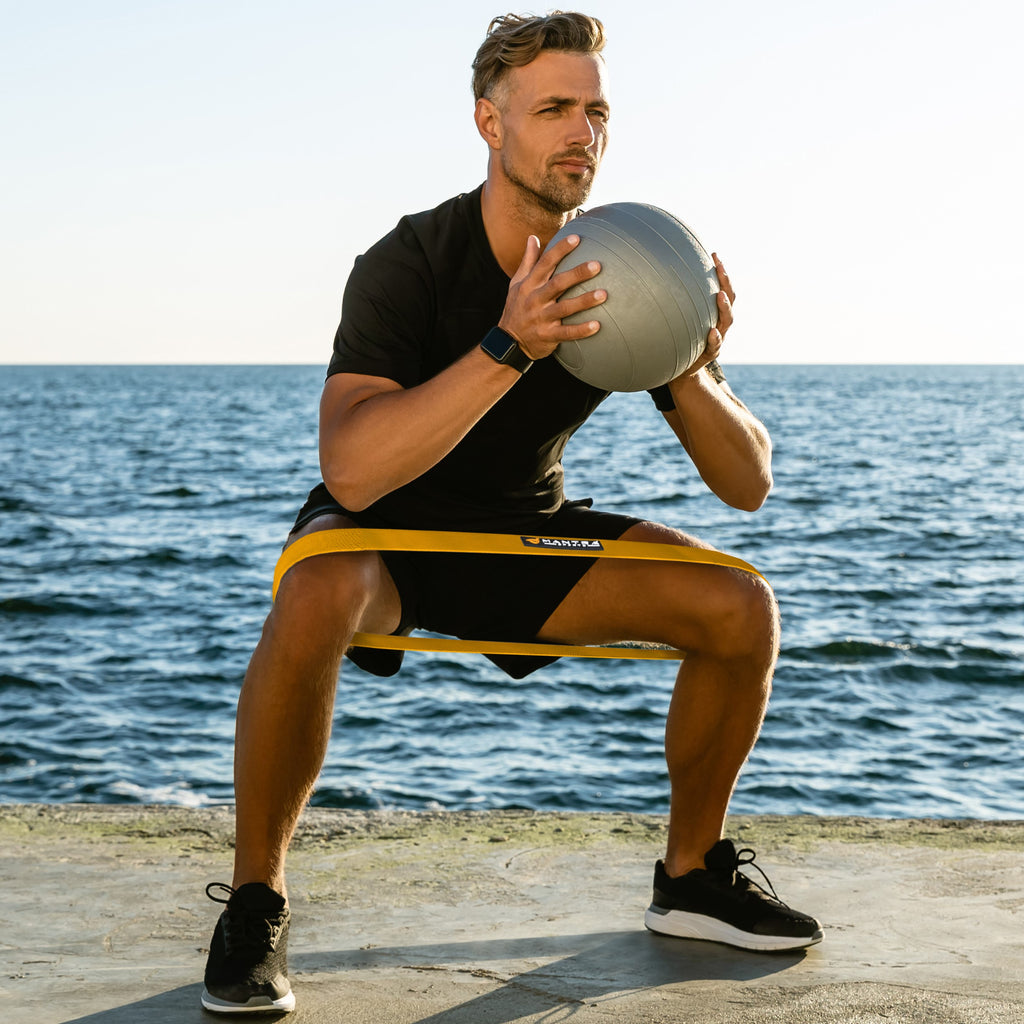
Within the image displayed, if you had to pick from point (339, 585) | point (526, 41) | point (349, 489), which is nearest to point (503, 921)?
point (339, 585)

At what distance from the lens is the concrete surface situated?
9.72 feet

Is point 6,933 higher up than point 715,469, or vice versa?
point 715,469

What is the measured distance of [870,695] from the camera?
35.4ft

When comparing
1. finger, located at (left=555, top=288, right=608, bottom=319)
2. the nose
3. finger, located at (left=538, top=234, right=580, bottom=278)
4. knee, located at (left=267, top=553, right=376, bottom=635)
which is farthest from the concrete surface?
the nose

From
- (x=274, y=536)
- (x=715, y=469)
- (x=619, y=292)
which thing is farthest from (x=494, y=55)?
(x=274, y=536)

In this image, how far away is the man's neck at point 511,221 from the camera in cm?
357

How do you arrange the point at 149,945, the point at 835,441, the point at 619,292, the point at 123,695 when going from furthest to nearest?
the point at 835,441 → the point at 123,695 → the point at 149,945 → the point at 619,292

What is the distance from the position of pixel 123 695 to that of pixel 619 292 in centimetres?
852

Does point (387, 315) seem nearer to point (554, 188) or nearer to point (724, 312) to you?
point (554, 188)

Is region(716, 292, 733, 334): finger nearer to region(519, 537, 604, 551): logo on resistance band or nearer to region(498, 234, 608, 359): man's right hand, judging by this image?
region(498, 234, 608, 359): man's right hand

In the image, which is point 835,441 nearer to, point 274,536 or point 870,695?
point 274,536

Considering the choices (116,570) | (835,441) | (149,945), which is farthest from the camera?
(835,441)

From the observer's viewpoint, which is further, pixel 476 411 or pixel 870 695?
pixel 870 695

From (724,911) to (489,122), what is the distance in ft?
7.14
